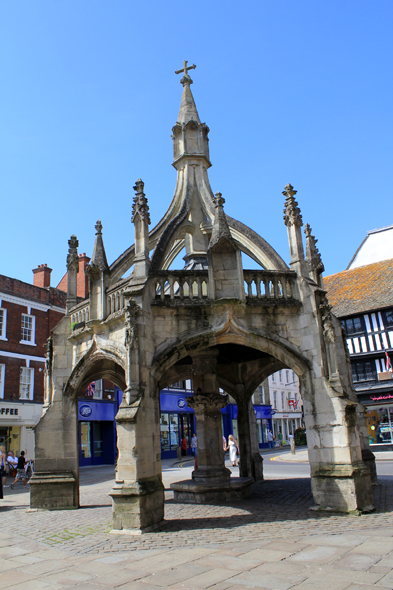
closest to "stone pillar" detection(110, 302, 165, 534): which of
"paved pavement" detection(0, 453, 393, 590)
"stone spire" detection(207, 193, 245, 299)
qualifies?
"paved pavement" detection(0, 453, 393, 590)

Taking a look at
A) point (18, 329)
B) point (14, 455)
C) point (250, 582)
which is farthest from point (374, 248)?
Answer: point (250, 582)

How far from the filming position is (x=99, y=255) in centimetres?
1113

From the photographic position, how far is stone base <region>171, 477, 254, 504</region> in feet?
36.2

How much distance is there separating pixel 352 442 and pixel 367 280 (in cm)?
2468

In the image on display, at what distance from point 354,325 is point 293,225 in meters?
20.7

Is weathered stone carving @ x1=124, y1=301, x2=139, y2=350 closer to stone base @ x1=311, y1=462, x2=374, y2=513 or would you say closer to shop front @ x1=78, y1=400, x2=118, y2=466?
stone base @ x1=311, y1=462, x2=374, y2=513

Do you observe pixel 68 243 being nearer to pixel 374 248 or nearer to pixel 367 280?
pixel 367 280

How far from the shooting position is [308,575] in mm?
5320

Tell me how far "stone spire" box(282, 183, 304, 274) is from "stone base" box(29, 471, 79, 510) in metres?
7.47

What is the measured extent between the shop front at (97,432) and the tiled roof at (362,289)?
52.1 feet

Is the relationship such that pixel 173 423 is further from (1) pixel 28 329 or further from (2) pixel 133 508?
(2) pixel 133 508

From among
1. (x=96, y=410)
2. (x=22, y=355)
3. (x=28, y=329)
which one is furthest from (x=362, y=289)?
(x=22, y=355)

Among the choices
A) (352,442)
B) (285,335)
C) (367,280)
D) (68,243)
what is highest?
(367,280)

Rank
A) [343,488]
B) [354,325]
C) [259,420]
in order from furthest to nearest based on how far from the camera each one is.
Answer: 1. [259,420]
2. [354,325]
3. [343,488]
